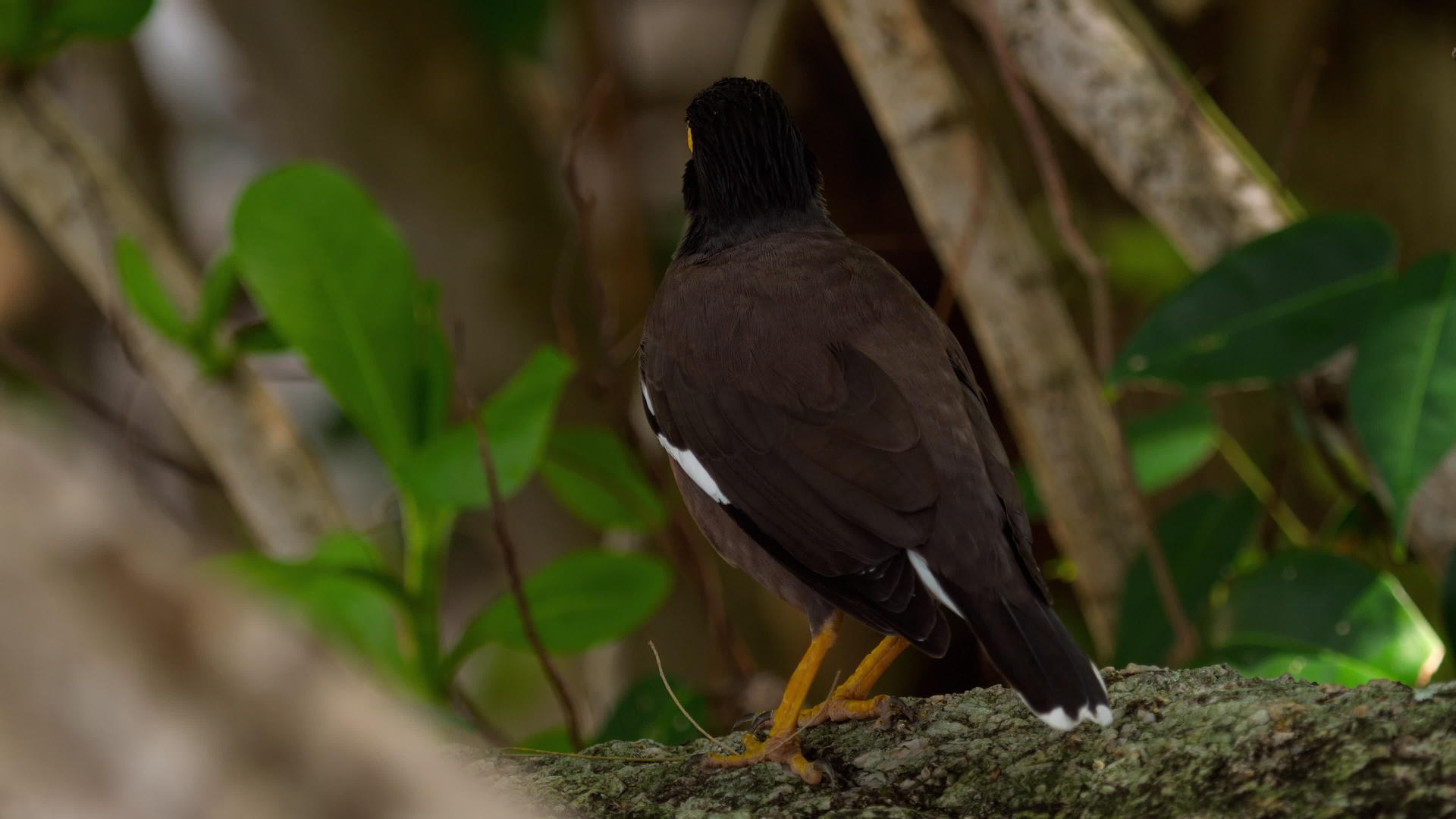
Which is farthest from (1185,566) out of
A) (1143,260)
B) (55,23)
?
(55,23)

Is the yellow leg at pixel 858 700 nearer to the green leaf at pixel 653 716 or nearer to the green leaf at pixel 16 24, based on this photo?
the green leaf at pixel 653 716

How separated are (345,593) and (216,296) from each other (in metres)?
0.64

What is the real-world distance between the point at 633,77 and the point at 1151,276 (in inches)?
76.4

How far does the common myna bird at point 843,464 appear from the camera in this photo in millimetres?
1569

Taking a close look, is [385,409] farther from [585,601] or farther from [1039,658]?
[1039,658]

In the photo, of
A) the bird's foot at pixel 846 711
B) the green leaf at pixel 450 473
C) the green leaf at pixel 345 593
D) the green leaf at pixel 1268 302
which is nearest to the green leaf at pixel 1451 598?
the green leaf at pixel 1268 302

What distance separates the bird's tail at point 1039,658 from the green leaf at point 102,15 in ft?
6.02

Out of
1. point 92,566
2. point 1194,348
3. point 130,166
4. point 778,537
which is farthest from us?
point 130,166

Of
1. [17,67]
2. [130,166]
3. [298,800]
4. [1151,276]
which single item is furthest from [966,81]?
[298,800]

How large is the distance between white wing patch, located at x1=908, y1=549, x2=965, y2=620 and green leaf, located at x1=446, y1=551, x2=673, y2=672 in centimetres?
78

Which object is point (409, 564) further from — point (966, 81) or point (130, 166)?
point (130, 166)

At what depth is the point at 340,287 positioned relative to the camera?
2326 millimetres

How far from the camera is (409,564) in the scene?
8.13 feet

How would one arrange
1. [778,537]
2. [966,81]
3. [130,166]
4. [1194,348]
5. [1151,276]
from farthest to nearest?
[130,166], [1151,276], [966,81], [1194,348], [778,537]
